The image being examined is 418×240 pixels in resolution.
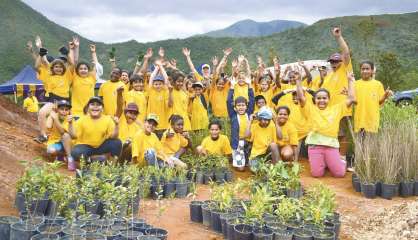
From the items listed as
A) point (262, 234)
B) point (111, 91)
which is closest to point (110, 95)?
point (111, 91)

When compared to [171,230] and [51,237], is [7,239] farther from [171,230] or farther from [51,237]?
[171,230]

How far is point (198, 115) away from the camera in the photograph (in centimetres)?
845

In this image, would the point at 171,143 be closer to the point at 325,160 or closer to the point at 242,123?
the point at 242,123

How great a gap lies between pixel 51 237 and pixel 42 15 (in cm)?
5040

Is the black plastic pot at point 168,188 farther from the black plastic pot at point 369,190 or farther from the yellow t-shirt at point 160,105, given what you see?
the black plastic pot at point 369,190

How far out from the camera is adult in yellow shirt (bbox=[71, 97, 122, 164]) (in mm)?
6863

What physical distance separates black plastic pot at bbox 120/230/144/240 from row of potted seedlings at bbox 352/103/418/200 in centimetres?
337

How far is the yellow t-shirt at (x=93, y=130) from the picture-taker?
271 inches

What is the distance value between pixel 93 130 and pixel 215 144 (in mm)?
1835

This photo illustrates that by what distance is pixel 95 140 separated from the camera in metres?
6.98

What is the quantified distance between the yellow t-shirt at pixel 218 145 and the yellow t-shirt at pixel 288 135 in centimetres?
80

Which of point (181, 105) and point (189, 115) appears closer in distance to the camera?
point (181, 105)

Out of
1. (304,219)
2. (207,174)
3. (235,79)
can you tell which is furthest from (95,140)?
(304,219)

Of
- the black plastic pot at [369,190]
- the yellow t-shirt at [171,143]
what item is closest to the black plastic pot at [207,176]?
the yellow t-shirt at [171,143]
